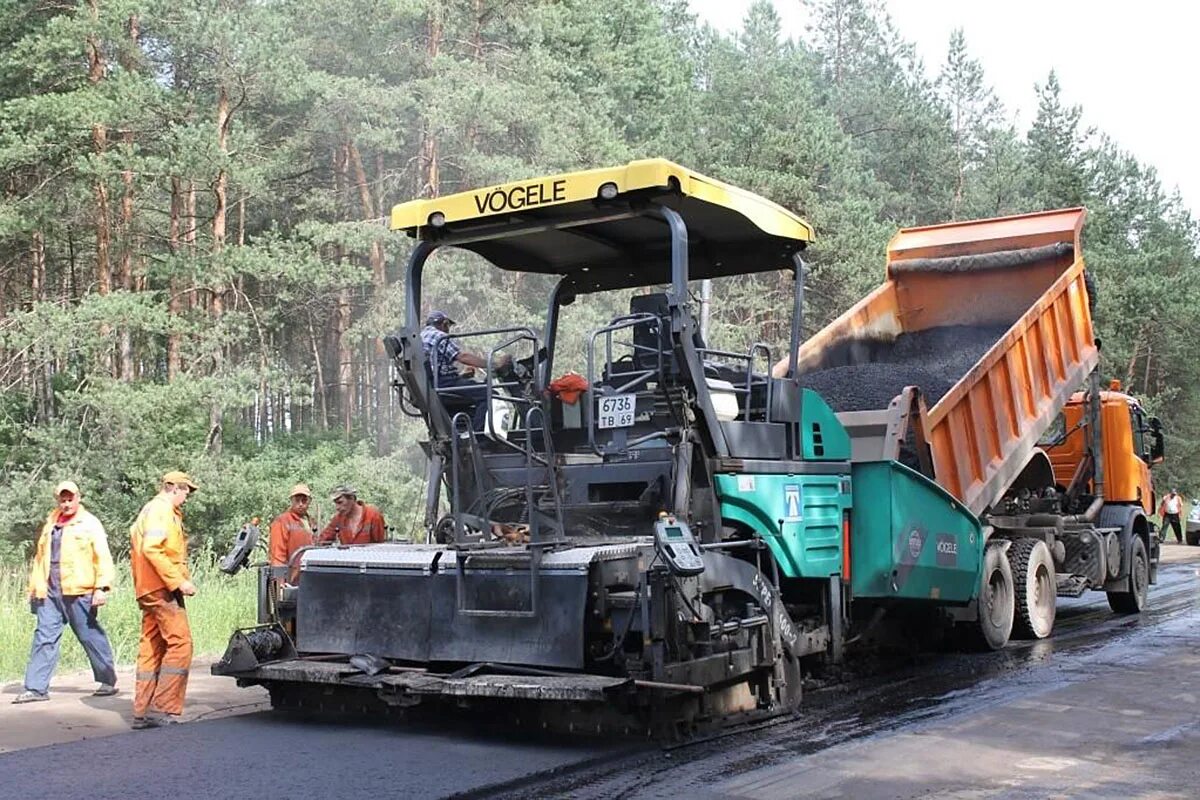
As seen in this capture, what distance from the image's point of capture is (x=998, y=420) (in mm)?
9992

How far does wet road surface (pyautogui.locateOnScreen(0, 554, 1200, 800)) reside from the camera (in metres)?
5.45

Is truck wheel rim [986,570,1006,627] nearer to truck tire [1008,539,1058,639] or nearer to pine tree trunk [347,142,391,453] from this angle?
truck tire [1008,539,1058,639]

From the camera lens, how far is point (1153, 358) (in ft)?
139

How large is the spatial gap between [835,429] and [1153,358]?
38.1 meters

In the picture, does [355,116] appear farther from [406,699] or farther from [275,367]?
[406,699]

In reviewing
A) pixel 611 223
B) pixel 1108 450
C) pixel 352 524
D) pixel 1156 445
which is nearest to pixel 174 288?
pixel 352 524

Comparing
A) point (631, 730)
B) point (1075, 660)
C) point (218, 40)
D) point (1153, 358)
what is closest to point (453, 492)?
point (631, 730)

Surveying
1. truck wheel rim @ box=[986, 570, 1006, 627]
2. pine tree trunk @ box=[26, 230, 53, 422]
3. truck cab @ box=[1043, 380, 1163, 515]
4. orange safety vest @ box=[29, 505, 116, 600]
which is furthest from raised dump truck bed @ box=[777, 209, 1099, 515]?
pine tree trunk @ box=[26, 230, 53, 422]

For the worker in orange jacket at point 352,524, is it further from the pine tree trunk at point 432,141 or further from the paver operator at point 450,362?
the pine tree trunk at point 432,141

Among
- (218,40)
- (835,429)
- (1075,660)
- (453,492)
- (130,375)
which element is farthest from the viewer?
(130,375)

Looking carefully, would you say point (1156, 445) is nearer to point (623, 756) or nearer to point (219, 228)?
point (623, 756)

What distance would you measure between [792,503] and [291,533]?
13.3 feet

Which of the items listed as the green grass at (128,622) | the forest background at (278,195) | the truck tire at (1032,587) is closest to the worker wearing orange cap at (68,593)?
the green grass at (128,622)

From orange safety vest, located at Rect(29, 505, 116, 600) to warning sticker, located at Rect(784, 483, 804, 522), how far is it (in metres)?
4.41
